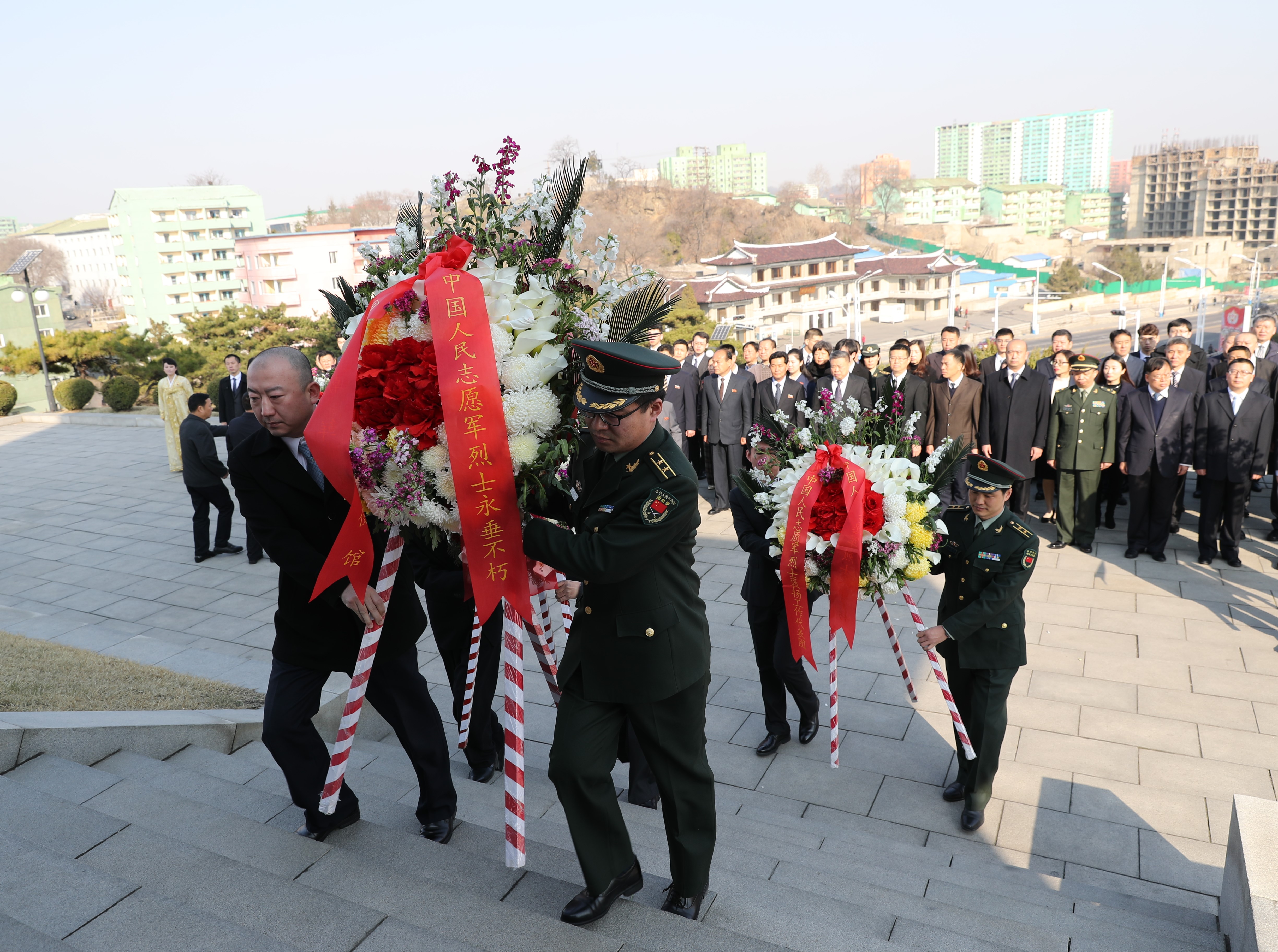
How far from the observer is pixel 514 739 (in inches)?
118

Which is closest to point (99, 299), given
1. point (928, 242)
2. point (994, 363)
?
point (928, 242)

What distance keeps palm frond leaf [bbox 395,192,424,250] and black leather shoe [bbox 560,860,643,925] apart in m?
2.18

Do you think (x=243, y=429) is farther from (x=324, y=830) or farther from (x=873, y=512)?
(x=873, y=512)

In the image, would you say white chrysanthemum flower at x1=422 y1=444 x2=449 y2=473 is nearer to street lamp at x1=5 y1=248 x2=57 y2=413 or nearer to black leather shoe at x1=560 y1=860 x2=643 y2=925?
black leather shoe at x1=560 y1=860 x2=643 y2=925

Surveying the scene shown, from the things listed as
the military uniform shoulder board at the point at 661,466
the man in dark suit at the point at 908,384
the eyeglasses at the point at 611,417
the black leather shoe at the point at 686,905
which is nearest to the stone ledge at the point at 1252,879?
the black leather shoe at the point at 686,905

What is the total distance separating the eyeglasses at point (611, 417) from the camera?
263cm

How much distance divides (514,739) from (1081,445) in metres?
6.72

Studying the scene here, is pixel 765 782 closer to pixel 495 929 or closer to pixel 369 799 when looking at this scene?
pixel 369 799

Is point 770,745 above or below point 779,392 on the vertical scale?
below

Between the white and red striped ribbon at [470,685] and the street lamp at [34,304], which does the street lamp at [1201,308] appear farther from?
the street lamp at [34,304]

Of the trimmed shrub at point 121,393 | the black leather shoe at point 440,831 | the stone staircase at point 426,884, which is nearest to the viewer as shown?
the stone staircase at point 426,884

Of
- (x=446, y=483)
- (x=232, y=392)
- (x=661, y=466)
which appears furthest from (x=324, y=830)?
(x=232, y=392)

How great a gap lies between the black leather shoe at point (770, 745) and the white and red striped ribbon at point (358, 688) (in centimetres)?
238

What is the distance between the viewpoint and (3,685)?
4.41 metres
